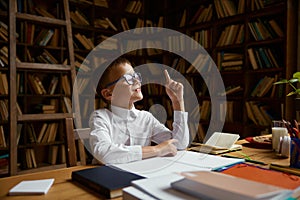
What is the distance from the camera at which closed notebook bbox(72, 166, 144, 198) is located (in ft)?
2.21

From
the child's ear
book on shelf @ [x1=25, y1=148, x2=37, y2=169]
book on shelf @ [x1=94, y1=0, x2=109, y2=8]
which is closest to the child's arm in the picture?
the child's ear

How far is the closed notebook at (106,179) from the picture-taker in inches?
26.5

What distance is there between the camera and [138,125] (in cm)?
136

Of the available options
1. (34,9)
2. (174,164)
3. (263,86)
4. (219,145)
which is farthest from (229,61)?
(174,164)

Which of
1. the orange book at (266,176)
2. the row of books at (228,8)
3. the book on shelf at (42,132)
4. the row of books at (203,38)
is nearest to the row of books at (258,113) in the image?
the row of books at (203,38)

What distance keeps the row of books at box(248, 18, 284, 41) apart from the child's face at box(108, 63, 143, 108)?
205 cm

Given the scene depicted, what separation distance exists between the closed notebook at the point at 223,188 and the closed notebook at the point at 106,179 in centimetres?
16

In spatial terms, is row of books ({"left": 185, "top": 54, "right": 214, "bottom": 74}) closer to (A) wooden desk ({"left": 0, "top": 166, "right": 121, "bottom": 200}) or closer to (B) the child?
(B) the child

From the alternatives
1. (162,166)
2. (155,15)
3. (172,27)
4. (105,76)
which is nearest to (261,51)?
(172,27)

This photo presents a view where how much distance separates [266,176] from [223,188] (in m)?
0.26

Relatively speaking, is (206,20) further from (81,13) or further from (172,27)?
(81,13)

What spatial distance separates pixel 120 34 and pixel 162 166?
3281 millimetres

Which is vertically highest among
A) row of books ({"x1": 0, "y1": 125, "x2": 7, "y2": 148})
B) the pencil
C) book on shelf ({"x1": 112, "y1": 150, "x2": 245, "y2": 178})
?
book on shelf ({"x1": 112, "y1": 150, "x2": 245, "y2": 178})

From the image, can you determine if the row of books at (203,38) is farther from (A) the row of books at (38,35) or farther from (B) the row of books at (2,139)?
(B) the row of books at (2,139)
